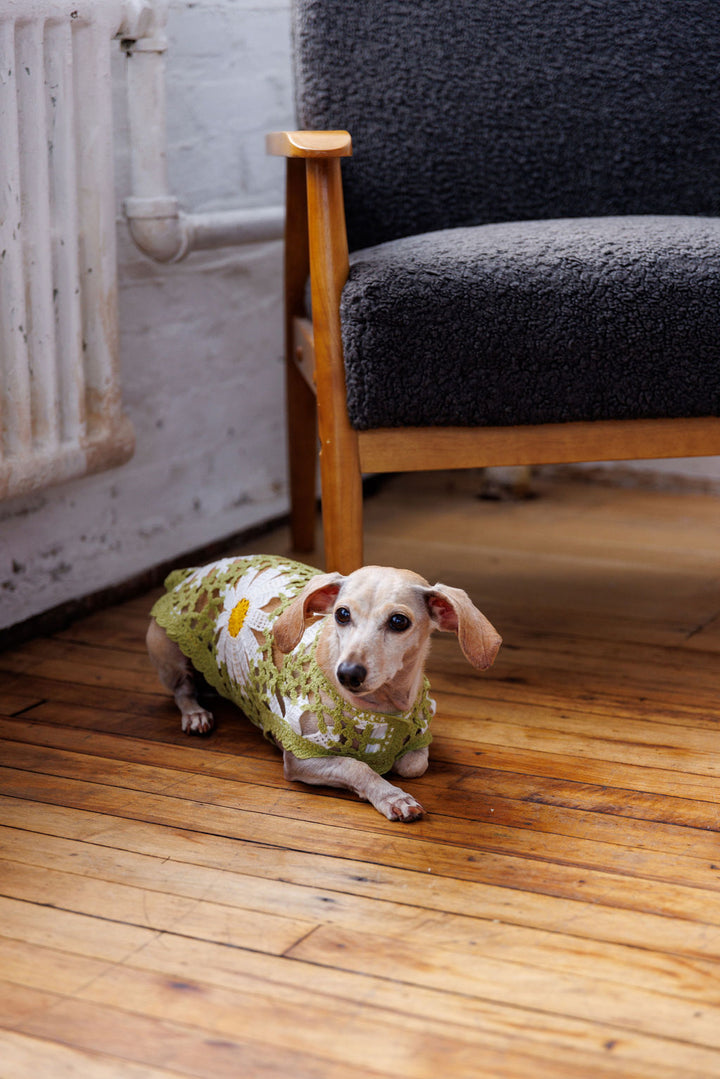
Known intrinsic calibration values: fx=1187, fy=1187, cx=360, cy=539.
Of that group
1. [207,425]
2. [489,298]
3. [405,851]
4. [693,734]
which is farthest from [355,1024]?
[207,425]

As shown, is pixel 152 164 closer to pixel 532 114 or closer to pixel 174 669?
pixel 532 114

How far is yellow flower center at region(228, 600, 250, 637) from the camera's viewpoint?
1336 millimetres

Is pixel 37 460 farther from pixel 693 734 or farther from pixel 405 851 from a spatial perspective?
pixel 693 734

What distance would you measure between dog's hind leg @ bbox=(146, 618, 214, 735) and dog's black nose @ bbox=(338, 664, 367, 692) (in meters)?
0.32

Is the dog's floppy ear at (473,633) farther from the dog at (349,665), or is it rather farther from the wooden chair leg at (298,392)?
the wooden chair leg at (298,392)

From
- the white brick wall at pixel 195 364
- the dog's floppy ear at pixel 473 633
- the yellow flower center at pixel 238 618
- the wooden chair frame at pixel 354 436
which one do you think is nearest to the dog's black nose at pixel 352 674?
the dog's floppy ear at pixel 473 633

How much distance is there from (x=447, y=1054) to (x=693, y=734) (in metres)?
0.65

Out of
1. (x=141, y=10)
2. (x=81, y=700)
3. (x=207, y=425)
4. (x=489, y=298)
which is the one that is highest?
(x=141, y=10)

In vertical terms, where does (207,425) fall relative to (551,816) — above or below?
above

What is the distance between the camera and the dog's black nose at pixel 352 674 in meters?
1.13

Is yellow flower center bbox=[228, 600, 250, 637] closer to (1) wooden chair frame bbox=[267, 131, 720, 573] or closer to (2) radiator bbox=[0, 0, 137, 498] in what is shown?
(1) wooden chair frame bbox=[267, 131, 720, 573]

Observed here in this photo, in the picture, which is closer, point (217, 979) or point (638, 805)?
point (217, 979)

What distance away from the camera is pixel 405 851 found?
3.62 ft

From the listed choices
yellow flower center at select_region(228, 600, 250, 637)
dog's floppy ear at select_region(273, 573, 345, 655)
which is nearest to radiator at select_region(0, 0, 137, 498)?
yellow flower center at select_region(228, 600, 250, 637)
